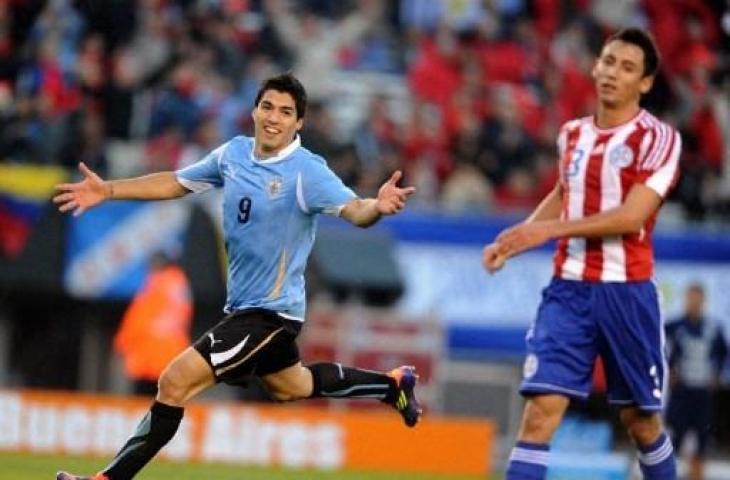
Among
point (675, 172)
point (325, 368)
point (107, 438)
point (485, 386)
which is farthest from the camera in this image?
point (485, 386)

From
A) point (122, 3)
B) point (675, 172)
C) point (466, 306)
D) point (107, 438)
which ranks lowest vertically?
point (107, 438)

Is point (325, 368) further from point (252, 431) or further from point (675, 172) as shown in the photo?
point (252, 431)

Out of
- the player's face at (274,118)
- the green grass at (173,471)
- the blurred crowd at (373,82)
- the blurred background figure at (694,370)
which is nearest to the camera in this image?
the player's face at (274,118)

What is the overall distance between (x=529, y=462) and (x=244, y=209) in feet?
6.33

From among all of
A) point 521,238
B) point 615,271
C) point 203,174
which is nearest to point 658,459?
point 615,271

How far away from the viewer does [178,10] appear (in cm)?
2106

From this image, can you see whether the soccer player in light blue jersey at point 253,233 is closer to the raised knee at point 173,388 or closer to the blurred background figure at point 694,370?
the raised knee at point 173,388

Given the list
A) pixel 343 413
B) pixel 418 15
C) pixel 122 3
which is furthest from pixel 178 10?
pixel 343 413

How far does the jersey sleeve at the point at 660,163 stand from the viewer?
9.81m

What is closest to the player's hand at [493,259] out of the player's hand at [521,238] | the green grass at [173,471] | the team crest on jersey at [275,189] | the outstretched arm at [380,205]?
the player's hand at [521,238]

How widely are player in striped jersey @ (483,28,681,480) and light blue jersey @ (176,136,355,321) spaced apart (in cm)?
100

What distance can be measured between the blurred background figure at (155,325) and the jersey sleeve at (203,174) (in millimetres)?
7682

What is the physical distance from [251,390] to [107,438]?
224 cm

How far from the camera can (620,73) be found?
32.5 feet
